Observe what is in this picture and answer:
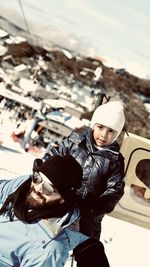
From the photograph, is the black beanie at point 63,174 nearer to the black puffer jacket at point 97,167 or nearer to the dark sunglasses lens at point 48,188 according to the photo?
the dark sunglasses lens at point 48,188

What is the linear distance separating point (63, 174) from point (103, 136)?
162 cm

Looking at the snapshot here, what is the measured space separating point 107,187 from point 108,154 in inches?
9.2

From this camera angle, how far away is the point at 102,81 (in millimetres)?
81938

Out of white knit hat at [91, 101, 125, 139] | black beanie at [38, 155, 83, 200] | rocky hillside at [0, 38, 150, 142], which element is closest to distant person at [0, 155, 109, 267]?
black beanie at [38, 155, 83, 200]

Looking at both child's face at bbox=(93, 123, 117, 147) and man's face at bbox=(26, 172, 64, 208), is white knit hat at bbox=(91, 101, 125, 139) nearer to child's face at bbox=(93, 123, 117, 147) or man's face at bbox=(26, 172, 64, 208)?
child's face at bbox=(93, 123, 117, 147)

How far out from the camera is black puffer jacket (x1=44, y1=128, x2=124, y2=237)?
A: 357 centimetres

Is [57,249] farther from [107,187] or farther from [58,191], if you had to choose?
[107,187]

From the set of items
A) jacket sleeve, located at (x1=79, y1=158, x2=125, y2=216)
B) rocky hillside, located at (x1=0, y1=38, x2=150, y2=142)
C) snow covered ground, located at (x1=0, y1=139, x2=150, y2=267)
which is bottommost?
rocky hillside, located at (x1=0, y1=38, x2=150, y2=142)

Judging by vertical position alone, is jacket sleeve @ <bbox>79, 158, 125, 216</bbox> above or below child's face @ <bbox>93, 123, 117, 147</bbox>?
below

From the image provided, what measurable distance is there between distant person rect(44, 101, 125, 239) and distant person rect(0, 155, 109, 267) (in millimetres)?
1440

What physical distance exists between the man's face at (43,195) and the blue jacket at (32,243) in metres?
0.08

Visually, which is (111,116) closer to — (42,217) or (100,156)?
(100,156)

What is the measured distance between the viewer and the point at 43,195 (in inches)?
78.3

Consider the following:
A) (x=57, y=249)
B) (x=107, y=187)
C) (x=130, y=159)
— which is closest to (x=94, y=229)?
(x=107, y=187)
